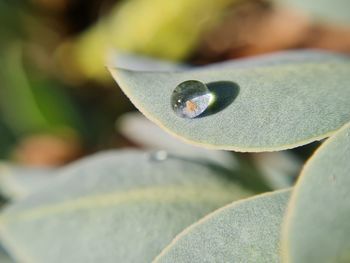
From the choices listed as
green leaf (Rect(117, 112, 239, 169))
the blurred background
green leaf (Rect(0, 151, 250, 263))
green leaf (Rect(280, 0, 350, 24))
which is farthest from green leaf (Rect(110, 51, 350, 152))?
the blurred background

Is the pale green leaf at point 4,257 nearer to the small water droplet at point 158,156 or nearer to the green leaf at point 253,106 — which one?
the small water droplet at point 158,156

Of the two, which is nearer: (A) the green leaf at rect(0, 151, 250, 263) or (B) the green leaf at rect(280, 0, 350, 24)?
(A) the green leaf at rect(0, 151, 250, 263)

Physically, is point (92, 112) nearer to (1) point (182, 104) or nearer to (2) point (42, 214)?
(2) point (42, 214)

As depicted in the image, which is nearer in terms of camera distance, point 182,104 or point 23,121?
point 182,104

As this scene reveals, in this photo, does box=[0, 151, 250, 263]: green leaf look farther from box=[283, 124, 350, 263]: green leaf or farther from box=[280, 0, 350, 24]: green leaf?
box=[280, 0, 350, 24]: green leaf

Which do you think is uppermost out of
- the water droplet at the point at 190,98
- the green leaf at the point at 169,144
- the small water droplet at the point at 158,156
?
the water droplet at the point at 190,98

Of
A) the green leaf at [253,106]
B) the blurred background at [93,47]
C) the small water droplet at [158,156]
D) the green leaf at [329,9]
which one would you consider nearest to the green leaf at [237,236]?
the green leaf at [253,106]

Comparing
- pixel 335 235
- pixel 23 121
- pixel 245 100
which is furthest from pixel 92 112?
pixel 335 235
